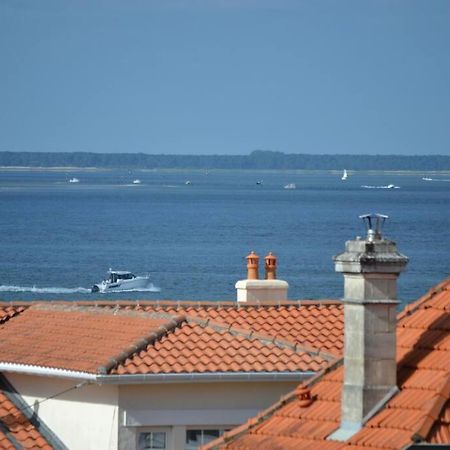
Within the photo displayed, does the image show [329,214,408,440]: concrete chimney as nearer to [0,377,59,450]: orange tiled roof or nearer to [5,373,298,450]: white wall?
[5,373,298,450]: white wall

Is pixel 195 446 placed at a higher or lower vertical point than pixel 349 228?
lower

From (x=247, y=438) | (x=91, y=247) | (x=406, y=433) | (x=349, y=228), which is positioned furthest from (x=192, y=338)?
(x=349, y=228)

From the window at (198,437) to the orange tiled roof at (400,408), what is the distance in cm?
346

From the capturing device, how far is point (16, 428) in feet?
64.1

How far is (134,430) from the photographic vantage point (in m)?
18.8

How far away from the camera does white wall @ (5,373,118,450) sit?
18953mm

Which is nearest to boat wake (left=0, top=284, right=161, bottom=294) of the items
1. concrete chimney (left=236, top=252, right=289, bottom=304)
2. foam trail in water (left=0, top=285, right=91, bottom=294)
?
foam trail in water (left=0, top=285, right=91, bottom=294)

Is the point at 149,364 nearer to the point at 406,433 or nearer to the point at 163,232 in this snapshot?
the point at 406,433

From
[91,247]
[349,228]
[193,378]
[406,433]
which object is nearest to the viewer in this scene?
[406,433]

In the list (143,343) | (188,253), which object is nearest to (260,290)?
(143,343)

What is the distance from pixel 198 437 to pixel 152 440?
0.47m

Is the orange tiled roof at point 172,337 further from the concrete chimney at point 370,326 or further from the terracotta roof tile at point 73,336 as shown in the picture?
the concrete chimney at point 370,326

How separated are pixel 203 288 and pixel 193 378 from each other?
8644cm

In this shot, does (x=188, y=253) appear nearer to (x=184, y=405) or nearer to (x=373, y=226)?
(x=184, y=405)
